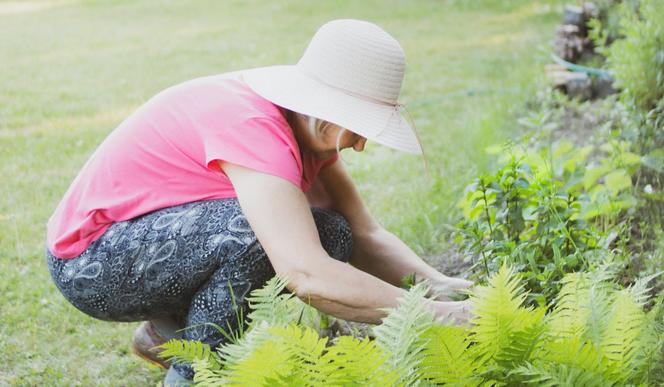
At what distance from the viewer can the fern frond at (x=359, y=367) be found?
156 cm

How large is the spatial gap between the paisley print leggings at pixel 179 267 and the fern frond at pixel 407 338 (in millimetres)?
703

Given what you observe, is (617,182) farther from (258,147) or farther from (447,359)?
(447,359)

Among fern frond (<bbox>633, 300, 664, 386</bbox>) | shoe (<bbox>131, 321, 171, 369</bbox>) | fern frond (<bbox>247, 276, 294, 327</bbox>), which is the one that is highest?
fern frond (<bbox>247, 276, 294, 327</bbox>)

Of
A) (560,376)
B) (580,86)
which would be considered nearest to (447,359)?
(560,376)

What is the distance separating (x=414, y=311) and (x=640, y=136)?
1.91 metres

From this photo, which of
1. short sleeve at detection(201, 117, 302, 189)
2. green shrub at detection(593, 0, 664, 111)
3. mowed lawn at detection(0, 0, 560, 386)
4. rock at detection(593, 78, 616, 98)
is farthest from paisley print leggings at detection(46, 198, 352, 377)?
rock at detection(593, 78, 616, 98)

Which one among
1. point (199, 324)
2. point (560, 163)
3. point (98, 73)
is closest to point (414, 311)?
point (199, 324)

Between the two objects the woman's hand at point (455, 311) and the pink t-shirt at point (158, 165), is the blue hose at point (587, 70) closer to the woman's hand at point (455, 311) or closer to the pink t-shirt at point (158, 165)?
the pink t-shirt at point (158, 165)

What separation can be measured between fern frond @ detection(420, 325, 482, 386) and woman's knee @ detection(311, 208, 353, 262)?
3.04ft

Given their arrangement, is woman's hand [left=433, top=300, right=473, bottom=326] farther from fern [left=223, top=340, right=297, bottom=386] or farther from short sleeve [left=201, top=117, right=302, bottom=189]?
fern [left=223, top=340, right=297, bottom=386]

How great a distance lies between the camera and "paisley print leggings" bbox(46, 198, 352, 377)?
2.34 m

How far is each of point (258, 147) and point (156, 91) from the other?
4.51 m

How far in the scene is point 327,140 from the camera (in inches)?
93.7

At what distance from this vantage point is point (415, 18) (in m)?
9.77
